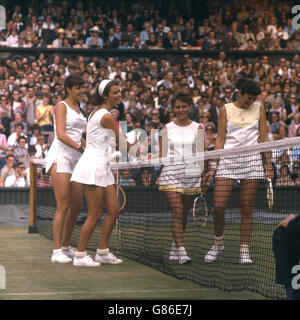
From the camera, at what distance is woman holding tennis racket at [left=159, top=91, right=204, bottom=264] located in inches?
280

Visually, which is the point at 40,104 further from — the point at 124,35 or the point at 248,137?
the point at 248,137

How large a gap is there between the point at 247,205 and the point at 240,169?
37 centimetres

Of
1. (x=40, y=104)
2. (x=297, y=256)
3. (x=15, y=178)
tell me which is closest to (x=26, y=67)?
(x=40, y=104)

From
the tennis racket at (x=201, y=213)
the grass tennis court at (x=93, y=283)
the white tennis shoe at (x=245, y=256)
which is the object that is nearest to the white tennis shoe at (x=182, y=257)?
the grass tennis court at (x=93, y=283)

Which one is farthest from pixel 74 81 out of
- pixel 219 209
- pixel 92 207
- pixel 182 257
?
pixel 182 257

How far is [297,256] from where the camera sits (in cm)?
470

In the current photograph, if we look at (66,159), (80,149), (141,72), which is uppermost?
(141,72)

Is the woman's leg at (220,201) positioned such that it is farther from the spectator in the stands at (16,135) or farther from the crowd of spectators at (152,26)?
the crowd of spectators at (152,26)

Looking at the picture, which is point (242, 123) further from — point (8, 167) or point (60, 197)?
point (8, 167)

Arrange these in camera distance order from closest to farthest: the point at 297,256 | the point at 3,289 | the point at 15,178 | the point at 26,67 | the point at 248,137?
the point at 297,256, the point at 3,289, the point at 248,137, the point at 15,178, the point at 26,67

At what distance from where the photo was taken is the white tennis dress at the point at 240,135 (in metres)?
6.95

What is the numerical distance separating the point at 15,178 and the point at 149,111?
4.22m

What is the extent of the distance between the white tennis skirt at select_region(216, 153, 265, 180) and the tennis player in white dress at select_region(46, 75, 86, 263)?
1.48 meters

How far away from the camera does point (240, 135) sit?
23.1ft
